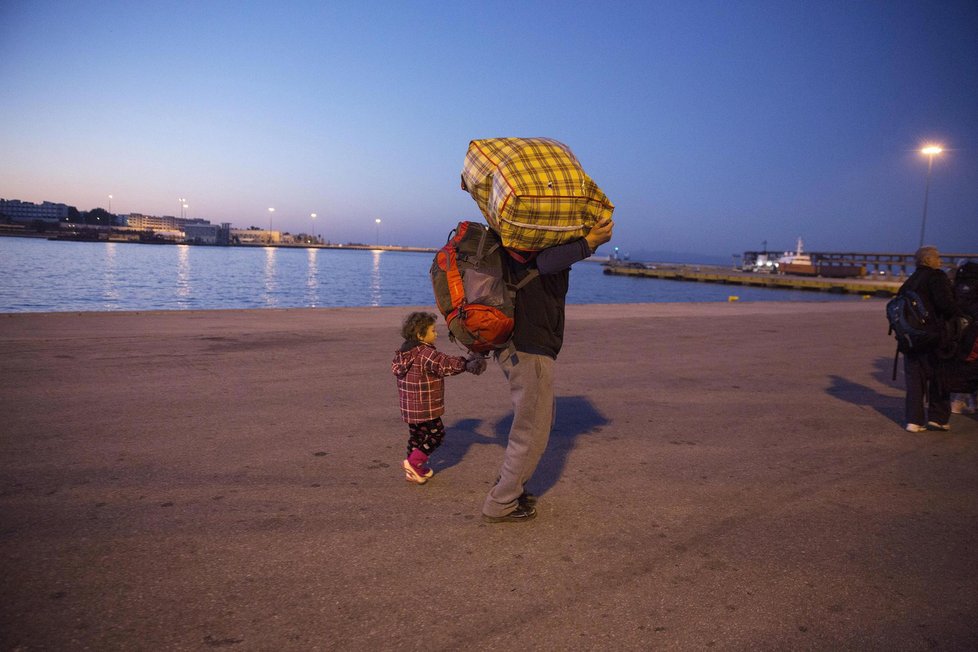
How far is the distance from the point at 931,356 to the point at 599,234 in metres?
4.29

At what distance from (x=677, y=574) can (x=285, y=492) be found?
7.74 ft

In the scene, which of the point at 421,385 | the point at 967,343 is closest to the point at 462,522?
the point at 421,385

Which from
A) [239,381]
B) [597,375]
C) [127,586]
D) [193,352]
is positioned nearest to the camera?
[127,586]

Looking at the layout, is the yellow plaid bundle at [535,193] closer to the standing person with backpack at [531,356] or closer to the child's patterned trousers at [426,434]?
the standing person with backpack at [531,356]

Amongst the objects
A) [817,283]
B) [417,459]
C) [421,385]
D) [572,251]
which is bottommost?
[417,459]

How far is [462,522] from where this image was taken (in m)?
3.72

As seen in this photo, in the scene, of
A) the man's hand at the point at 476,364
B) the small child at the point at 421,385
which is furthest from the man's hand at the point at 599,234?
the small child at the point at 421,385

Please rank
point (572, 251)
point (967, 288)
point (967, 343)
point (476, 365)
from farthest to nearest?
1. point (967, 288)
2. point (967, 343)
3. point (476, 365)
4. point (572, 251)

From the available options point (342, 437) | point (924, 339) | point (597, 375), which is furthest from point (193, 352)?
point (924, 339)

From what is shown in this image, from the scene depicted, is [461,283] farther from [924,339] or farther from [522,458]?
[924,339]

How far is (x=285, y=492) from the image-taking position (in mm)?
4070

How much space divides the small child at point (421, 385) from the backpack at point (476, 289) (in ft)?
2.01

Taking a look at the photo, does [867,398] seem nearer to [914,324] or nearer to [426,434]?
[914,324]

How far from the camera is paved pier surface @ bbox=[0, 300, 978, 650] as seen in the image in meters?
2.70
